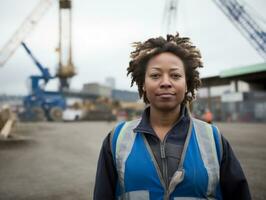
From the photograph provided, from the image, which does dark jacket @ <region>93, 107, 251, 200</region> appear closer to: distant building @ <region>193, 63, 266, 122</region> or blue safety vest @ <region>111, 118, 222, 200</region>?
blue safety vest @ <region>111, 118, 222, 200</region>

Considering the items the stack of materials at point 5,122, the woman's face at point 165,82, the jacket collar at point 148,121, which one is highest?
the woman's face at point 165,82

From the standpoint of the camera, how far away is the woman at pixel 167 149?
189 cm

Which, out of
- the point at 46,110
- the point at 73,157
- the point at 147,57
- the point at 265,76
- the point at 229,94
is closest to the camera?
the point at 147,57

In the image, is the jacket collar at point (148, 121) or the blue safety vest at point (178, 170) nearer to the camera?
the blue safety vest at point (178, 170)

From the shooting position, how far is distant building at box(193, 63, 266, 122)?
1320 inches

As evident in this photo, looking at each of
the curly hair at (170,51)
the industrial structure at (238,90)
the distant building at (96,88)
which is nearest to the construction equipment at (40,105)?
the industrial structure at (238,90)

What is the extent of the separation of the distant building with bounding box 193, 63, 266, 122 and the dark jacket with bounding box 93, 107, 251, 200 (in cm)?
2964

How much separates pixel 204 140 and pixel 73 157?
749cm

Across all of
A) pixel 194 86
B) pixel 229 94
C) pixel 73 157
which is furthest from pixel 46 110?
pixel 194 86

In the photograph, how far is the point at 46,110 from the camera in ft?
131

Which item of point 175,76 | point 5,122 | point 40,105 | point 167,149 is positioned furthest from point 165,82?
point 40,105

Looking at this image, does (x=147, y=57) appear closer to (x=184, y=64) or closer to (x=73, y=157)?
(x=184, y=64)

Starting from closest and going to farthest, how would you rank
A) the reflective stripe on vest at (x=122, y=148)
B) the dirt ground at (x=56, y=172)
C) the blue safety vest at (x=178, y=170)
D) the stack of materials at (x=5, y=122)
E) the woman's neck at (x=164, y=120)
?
1. the blue safety vest at (x=178, y=170)
2. the reflective stripe on vest at (x=122, y=148)
3. the woman's neck at (x=164, y=120)
4. the dirt ground at (x=56, y=172)
5. the stack of materials at (x=5, y=122)

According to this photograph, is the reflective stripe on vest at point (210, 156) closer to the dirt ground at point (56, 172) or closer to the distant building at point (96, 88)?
the dirt ground at point (56, 172)
